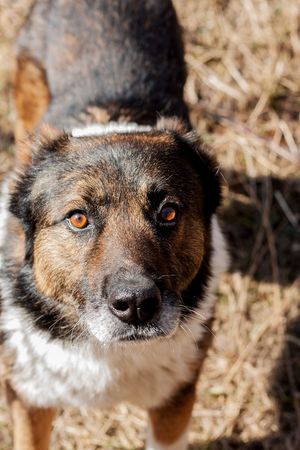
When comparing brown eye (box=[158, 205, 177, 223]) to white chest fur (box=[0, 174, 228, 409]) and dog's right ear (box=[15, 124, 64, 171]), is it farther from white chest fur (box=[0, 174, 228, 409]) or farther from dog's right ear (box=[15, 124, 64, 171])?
dog's right ear (box=[15, 124, 64, 171])

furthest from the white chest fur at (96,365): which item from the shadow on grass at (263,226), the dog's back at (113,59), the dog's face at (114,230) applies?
A: the shadow on grass at (263,226)

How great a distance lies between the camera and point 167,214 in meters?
4.10

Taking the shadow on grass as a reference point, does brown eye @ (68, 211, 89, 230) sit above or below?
above

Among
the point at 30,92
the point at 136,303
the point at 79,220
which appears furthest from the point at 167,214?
the point at 30,92

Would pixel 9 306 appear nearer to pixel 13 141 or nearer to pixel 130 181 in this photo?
pixel 130 181

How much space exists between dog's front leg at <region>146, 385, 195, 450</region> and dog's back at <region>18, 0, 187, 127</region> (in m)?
1.75

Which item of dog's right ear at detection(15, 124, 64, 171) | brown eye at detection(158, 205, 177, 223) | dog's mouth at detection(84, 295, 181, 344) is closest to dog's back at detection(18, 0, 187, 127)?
dog's right ear at detection(15, 124, 64, 171)

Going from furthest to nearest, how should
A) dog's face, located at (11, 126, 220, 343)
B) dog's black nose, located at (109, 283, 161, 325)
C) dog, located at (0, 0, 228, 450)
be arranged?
dog, located at (0, 0, 228, 450) → dog's face, located at (11, 126, 220, 343) → dog's black nose, located at (109, 283, 161, 325)

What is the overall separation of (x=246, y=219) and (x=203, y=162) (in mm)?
2350

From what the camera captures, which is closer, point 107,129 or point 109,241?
point 109,241

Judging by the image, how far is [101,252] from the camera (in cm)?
388

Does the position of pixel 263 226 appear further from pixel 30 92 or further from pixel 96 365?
pixel 96 365

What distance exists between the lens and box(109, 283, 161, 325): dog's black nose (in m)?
3.64

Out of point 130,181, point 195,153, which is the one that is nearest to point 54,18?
point 195,153
